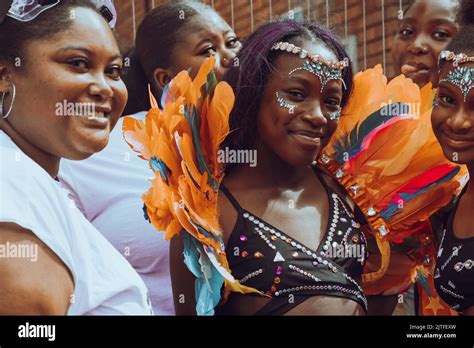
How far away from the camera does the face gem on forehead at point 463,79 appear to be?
2.82 meters

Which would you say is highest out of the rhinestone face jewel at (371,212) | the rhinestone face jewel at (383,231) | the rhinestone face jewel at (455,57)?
the rhinestone face jewel at (455,57)

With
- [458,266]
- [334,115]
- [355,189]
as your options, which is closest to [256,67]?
[334,115]

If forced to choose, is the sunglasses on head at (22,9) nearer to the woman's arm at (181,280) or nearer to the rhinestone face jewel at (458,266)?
the woman's arm at (181,280)

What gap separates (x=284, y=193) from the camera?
2803 mm

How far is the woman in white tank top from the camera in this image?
2422 millimetres

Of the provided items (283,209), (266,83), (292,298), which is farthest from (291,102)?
(292,298)

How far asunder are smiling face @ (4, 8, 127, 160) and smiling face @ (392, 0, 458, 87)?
98 cm

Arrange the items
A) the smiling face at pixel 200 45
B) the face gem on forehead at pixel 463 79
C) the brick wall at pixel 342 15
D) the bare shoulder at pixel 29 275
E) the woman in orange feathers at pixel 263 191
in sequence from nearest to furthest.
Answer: the bare shoulder at pixel 29 275
the woman in orange feathers at pixel 263 191
the face gem on forehead at pixel 463 79
the smiling face at pixel 200 45
the brick wall at pixel 342 15

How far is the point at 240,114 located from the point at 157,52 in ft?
1.63

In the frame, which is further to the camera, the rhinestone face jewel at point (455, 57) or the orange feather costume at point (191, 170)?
the rhinestone face jewel at point (455, 57)

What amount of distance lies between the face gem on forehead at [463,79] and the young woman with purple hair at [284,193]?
309 millimetres

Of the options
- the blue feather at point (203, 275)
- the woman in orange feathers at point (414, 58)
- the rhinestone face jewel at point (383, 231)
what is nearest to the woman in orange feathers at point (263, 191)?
the blue feather at point (203, 275)

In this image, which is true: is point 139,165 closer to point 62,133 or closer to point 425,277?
point 62,133

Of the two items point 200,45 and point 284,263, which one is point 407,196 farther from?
point 200,45
